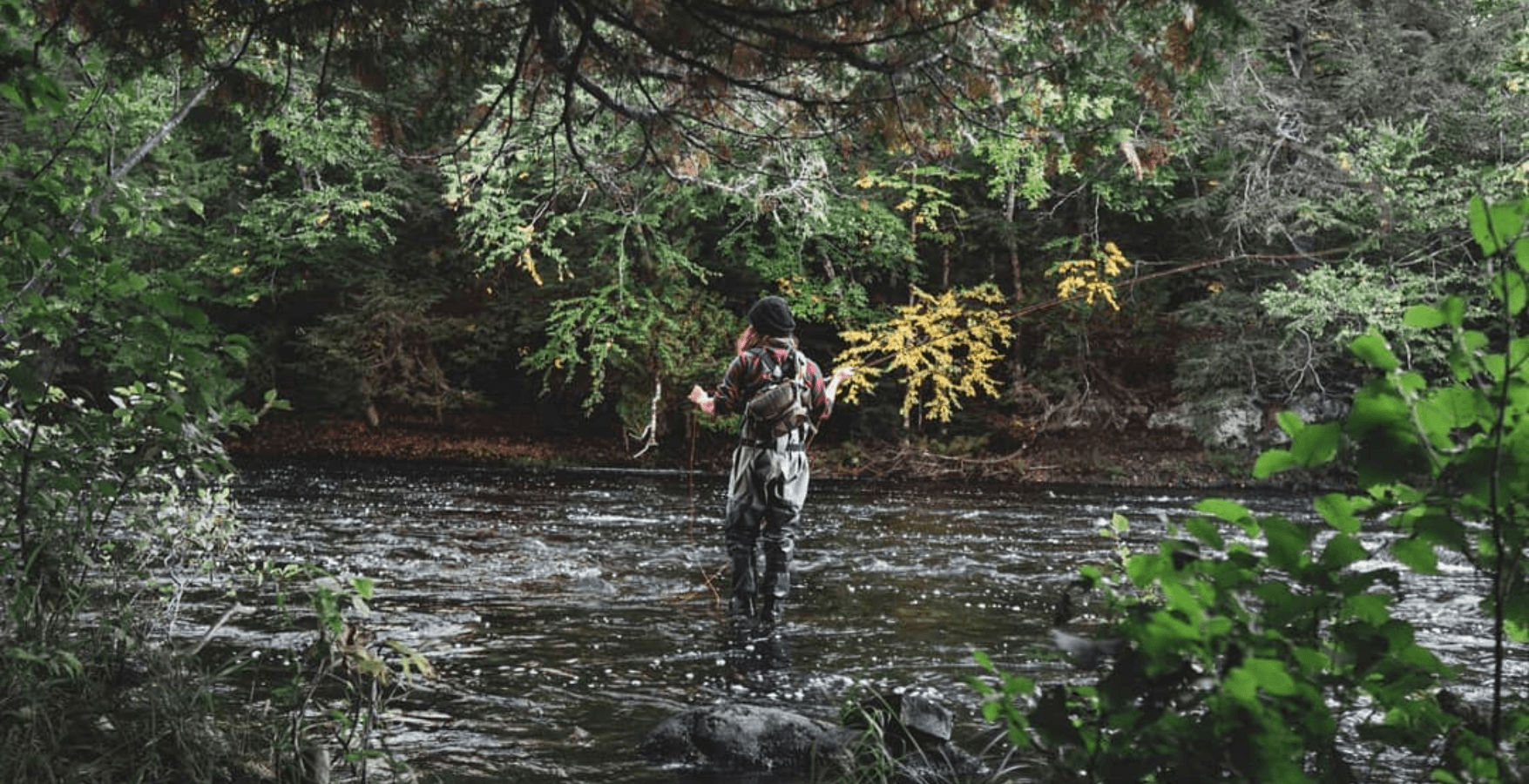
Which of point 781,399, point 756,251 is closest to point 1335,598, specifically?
point 781,399

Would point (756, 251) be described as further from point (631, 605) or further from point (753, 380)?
point (753, 380)

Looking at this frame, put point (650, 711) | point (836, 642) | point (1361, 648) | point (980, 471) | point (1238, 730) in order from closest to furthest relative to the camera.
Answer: point (1238, 730) → point (1361, 648) → point (650, 711) → point (836, 642) → point (980, 471)

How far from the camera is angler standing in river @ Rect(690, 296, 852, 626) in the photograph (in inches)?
284

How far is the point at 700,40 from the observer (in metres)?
3.99

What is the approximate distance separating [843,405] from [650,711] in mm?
17107

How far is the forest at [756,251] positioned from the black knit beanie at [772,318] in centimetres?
84

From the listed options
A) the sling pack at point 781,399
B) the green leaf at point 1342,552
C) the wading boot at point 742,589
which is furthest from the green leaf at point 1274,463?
the wading boot at point 742,589

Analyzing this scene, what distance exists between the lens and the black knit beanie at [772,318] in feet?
24.0

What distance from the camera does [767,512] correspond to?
7445 millimetres

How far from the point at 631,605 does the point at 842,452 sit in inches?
500

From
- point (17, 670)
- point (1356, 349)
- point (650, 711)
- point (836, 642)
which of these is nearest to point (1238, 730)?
point (1356, 349)

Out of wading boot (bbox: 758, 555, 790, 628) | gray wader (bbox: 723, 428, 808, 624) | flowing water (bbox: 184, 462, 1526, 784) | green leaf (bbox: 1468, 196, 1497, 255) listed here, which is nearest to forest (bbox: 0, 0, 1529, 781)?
green leaf (bbox: 1468, 196, 1497, 255)

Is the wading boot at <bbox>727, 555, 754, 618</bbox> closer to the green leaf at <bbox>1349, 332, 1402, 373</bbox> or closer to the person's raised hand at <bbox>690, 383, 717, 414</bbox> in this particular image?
the person's raised hand at <bbox>690, 383, 717, 414</bbox>

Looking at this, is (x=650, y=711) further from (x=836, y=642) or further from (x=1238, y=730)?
(x=1238, y=730)
